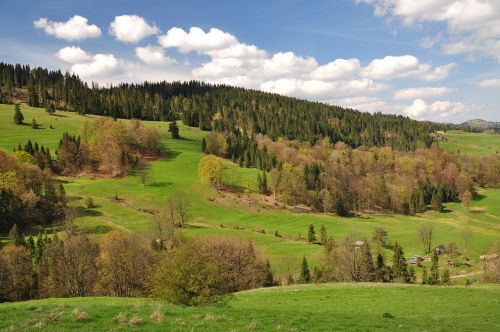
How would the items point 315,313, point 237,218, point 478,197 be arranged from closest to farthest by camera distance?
1. point 315,313
2. point 237,218
3. point 478,197

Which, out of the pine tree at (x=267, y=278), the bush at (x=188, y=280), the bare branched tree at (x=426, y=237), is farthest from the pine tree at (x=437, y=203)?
the bush at (x=188, y=280)

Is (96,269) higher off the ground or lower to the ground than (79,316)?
lower

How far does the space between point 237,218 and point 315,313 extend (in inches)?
3892

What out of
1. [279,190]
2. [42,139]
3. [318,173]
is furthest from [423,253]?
[42,139]

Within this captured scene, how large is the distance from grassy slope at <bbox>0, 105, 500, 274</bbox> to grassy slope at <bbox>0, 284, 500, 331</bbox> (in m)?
49.8

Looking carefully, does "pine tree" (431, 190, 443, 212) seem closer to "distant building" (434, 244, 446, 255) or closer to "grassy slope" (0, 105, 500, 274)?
"grassy slope" (0, 105, 500, 274)

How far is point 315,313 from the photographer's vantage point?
22.1m

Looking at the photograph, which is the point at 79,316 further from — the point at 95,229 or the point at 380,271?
the point at 95,229

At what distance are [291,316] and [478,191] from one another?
20648cm

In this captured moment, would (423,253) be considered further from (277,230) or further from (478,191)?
(478,191)

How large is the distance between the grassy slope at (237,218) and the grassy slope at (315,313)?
49.8 m

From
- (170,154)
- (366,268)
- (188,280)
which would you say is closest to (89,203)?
(170,154)

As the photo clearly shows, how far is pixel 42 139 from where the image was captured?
16500cm

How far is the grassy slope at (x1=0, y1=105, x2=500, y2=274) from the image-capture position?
327 ft
